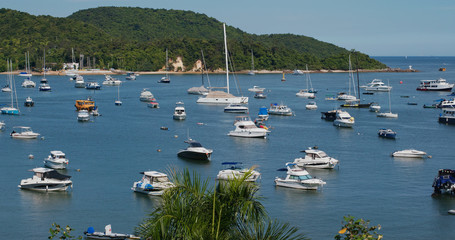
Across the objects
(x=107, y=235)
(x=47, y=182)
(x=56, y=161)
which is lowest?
(x=107, y=235)

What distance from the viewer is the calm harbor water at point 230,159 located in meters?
41.4

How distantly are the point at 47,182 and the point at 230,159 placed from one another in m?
19.5

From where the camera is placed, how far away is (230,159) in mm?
62125

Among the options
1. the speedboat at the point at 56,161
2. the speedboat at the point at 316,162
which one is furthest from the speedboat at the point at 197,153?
the speedboat at the point at 56,161

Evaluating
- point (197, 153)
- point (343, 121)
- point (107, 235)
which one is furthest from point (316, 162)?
point (343, 121)

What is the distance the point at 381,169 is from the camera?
191 feet

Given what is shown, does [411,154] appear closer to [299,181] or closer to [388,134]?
[388,134]

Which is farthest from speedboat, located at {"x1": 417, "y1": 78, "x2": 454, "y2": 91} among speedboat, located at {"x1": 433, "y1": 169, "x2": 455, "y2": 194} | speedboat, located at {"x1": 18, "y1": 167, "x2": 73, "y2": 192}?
speedboat, located at {"x1": 18, "y1": 167, "x2": 73, "y2": 192}

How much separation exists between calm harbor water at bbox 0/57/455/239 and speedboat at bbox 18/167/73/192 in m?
0.69

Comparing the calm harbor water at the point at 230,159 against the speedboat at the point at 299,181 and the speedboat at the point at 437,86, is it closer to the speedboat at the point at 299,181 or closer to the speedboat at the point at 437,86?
the speedboat at the point at 299,181

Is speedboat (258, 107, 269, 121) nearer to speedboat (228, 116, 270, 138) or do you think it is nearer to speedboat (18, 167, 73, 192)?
speedboat (228, 116, 270, 138)

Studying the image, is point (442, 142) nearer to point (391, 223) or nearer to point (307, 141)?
point (307, 141)

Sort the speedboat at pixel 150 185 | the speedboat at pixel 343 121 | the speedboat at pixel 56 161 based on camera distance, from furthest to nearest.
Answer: the speedboat at pixel 343 121 < the speedboat at pixel 56 161 < the speedboat at pixel 150 185

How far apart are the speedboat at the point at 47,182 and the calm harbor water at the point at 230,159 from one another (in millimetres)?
687
